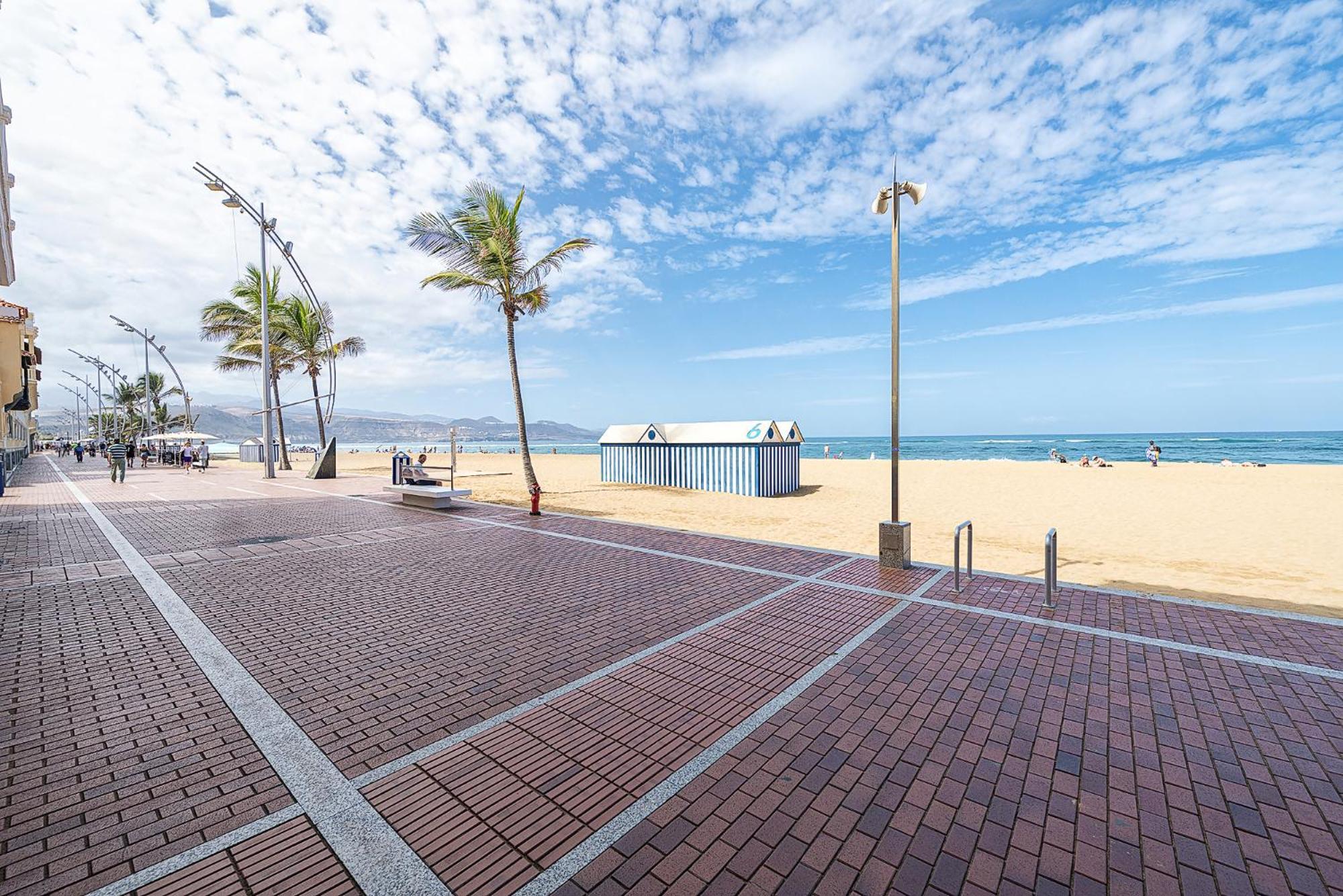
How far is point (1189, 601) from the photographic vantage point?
6.27m

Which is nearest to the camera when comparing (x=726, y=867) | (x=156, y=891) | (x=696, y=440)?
(x=156, y=891)

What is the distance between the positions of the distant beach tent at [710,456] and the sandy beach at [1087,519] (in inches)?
20.9

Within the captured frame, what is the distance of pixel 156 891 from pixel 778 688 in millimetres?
3442

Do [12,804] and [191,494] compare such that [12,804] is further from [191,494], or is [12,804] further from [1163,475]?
[1163,475]

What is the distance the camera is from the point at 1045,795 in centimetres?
297

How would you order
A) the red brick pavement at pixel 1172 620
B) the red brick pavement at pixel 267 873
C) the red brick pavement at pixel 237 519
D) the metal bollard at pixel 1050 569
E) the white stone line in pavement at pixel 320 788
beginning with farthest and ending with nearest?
the red brick pavement at pixel 237 519 → the metal bollard at pixel 1050 569 → the red brick pavement at pixel 1172 620 → the white stone line in pavement at pixel 320 788 → the red brick pavement at pixel 267 873

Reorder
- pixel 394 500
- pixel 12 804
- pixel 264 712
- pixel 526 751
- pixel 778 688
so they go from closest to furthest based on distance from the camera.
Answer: pixel 12 804 → pixel 526 751 → pixel 264 712 → pixel 778 688 → pixel 394 500

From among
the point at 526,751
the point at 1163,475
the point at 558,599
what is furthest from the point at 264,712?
the point at 1163,475

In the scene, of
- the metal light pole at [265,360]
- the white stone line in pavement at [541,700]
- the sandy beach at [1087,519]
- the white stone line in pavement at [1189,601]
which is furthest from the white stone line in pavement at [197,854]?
the metal light pole at [265,360]

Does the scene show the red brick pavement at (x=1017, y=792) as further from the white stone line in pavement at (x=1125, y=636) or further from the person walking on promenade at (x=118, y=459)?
the person walking on promenade at (x=118, y=459)

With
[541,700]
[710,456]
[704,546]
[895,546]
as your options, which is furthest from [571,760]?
[710,456]

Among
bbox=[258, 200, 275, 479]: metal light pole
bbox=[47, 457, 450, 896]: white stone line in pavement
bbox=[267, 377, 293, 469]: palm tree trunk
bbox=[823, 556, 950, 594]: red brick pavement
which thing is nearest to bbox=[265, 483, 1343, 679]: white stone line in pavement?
bbox=[823, 556, 950, 594]: red brick pavement

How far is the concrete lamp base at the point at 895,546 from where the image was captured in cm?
772

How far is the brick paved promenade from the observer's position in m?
2.49
